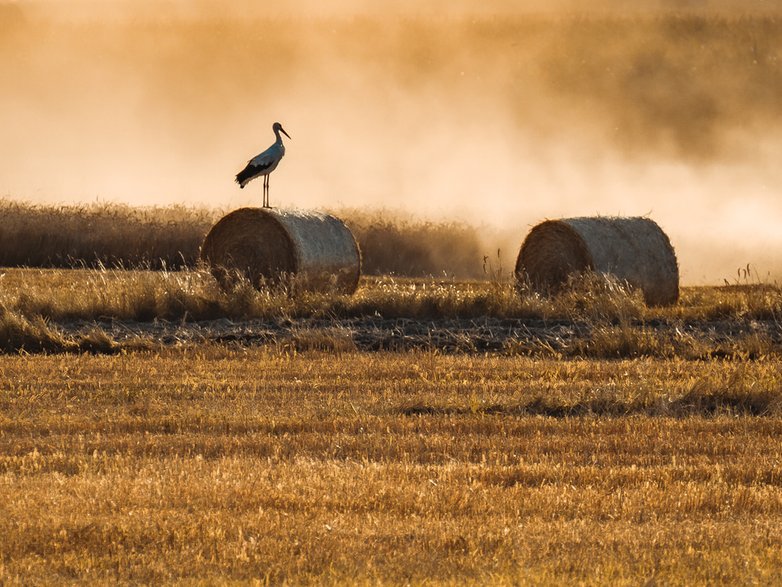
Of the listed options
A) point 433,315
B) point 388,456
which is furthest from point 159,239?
point 388,456

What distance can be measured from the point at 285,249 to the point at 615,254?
452cm

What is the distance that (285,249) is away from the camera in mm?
21344

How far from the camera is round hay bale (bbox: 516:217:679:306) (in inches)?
829

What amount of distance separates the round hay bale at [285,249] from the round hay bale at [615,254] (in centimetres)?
275

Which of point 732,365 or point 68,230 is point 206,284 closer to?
point 732,365

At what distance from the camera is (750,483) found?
8766 millimetres

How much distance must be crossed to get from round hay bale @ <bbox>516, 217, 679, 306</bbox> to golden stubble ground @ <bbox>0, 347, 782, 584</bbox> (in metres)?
7.29

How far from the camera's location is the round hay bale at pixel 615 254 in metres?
21.0

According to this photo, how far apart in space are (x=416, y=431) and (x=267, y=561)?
148 inches

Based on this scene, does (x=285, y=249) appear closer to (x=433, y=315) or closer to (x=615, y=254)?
(x=433, y=315)

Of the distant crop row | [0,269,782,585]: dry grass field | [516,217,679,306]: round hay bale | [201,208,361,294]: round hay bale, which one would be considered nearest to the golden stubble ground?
[0,269,782,585]: dry grass field

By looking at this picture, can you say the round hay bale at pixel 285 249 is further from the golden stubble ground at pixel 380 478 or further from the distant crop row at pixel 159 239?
the golden stubble ground at pixel 380 478

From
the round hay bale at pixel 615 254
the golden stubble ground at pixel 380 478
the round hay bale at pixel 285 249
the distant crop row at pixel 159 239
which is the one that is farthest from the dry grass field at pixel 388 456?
the distant crop row at pixel 159 239

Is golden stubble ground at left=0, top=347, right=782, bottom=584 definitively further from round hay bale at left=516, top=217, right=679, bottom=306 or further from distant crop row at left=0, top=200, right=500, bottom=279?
distant crop row at left=0, top=200, right=500, bottom=279
